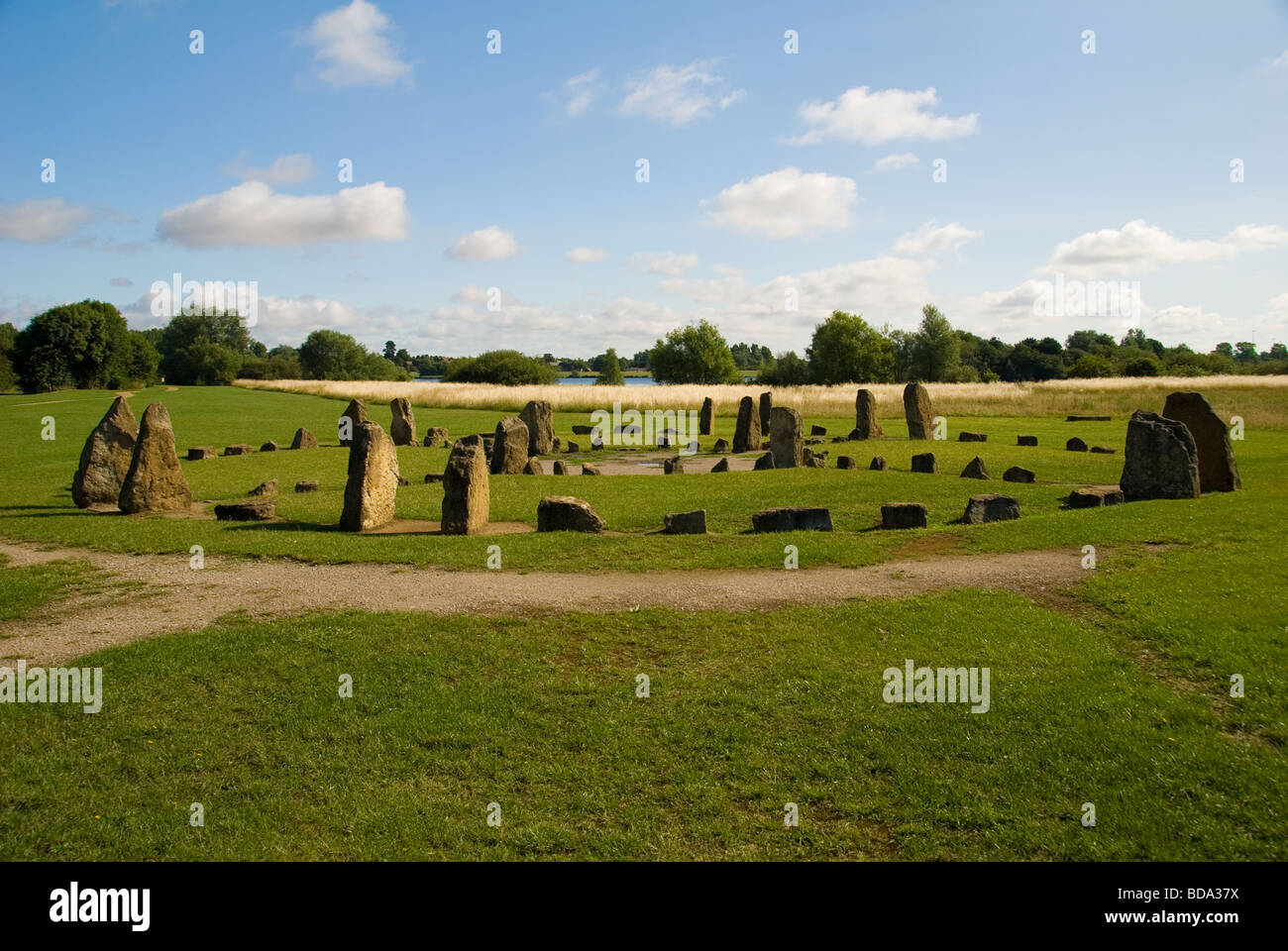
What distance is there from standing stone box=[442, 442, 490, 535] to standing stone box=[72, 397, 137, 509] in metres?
8.75

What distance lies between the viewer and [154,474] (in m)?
18.5

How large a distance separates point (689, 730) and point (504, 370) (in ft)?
302

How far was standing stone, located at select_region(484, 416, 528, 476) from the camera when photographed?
25.2 meters

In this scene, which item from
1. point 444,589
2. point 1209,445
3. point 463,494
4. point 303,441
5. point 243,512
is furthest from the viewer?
point 303,441

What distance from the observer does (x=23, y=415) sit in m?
45.8

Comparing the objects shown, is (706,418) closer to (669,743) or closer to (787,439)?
(787,439)

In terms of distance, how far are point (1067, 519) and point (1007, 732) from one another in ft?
33.0

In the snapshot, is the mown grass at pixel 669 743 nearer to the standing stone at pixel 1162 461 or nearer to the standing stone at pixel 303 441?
the standing stone at pixel 1162 461

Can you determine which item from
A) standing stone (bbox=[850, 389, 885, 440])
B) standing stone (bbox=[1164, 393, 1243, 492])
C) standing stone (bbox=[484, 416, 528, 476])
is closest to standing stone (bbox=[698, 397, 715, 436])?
standing stone (bbox=[850, 389, 885, 440])

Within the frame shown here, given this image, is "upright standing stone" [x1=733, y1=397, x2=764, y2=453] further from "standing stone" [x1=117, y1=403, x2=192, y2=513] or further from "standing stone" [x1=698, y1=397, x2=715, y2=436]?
"standing stone" [x1=117, y1=403, x2=192, y2=513]

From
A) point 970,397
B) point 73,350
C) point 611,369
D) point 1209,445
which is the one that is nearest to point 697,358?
point 611,369
